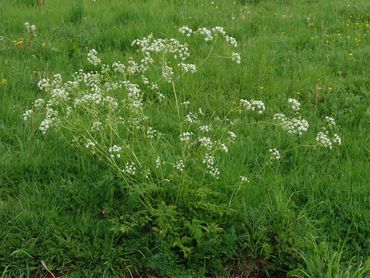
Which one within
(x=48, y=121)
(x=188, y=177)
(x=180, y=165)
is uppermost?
(x=48, y=121)

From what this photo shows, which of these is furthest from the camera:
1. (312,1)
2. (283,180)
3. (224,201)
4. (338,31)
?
(312,1)

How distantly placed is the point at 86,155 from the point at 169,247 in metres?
1.18

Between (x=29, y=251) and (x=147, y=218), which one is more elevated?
(x=147, y=218)

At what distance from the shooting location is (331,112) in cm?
474

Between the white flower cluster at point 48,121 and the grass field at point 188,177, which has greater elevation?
the white flower cluster at point 48,121

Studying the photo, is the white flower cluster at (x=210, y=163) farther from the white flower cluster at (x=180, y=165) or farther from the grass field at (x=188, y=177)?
the white flower cluster at (x=180, y=165)

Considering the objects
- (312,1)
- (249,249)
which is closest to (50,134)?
(249,249)

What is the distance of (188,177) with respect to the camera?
3320mm

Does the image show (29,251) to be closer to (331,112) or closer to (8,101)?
(8,101)

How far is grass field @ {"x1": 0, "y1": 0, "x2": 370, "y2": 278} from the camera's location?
3.16 m

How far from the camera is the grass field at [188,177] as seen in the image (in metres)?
3.16

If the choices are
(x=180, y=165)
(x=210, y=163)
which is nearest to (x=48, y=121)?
(x=180, y=165)

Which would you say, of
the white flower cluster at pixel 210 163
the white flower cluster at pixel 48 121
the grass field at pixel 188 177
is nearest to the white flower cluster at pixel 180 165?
the grass field at pixel 188 177

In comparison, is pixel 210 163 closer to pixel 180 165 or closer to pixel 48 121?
pixel 180 165
